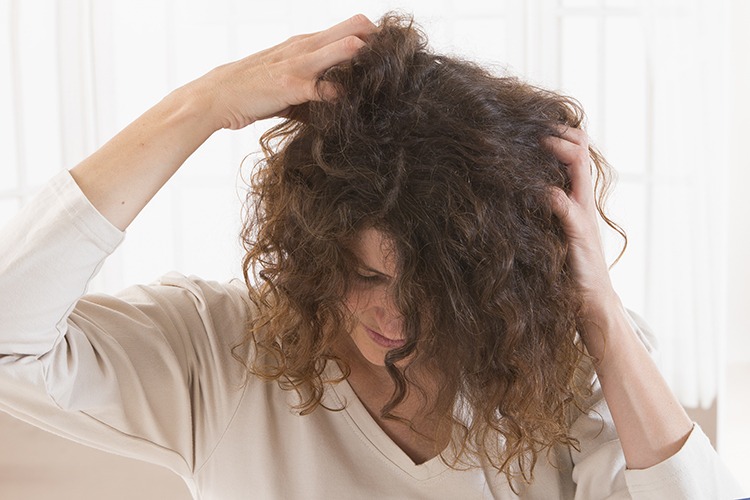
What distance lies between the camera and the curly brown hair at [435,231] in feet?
3.25

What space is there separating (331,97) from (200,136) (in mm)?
172

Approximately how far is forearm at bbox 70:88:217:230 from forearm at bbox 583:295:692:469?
0.55 metres

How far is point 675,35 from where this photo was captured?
3.00 m

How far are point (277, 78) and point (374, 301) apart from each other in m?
0.29

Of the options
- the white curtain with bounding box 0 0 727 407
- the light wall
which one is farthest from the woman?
the light wall

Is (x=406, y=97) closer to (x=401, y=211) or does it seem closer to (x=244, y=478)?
(x=401, y=211)

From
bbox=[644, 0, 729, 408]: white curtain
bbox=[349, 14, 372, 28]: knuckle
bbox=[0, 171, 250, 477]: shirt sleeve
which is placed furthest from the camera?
bbox=[644, 0, 729, 408]: white curtain

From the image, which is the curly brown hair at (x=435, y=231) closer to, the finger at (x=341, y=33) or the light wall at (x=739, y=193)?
the finger at (x=341, y=33)

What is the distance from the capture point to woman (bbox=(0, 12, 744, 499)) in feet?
3.27

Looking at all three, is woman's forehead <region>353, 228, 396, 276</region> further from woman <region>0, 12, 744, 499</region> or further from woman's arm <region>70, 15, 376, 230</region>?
woman's arm <region>70, 15, 376, 230</region>

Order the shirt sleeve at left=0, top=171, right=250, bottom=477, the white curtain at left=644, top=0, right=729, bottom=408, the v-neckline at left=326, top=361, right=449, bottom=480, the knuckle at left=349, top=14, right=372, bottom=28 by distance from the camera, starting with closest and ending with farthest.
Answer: the shirt sleeve at left=0, top=171, right=250, bottom=477 < the knuckle at left=349, top=14, right=372, bottom=28 < the v-neckline at left=326, top=361, right=449, bottom=480 < the white curtain at left=644, top=0, right=729, bottom=408

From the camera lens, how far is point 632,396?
3.76 ft

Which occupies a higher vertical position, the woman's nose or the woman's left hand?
the woman's left hand

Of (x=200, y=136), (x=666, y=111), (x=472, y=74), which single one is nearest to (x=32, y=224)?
(x=200, y=136)
